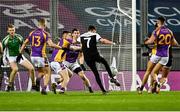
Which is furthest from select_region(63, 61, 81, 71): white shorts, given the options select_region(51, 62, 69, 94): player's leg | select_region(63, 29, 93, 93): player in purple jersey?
select_region(51, 62, 69, 94): player's leg

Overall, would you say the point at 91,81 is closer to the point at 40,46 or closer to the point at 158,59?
the point at 40,46

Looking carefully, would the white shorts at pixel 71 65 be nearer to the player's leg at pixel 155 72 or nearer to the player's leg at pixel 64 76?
the player's leg at pixel 64 76

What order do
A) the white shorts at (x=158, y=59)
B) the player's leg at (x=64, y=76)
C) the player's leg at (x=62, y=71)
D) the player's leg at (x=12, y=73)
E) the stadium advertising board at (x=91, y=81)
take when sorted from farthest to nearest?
the stadium advertising board at (x=91, y=81), the player's leg at (x=12, y=73), the player's leg at (x=62, y=71), the player's leg at (x=64, y=76), the white shorts at (x=158, y=59)

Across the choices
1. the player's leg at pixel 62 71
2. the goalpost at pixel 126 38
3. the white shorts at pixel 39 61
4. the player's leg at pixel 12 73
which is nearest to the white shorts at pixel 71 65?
the player's leg at pixel 62 71

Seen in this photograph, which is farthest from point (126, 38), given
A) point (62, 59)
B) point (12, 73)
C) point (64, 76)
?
point (12, 73)

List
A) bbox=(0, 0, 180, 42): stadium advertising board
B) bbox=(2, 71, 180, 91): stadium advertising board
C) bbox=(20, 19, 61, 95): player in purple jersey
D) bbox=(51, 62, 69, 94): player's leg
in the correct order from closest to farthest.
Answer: bbox=(20, 19, 61, 95): player in purple jersey → bbox=(51, 62, 69, 94): player's leg → bbox=(2, 71, 180, 91): stadium advertising board → bbox=(0, 0, 180, 42): stadium advertising board

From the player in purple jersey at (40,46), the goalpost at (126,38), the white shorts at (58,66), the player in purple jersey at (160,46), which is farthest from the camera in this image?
the goalpost at (126,38)

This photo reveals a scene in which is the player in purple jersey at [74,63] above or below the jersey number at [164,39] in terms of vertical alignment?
below

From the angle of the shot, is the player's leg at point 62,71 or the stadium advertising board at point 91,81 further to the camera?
the stadium advertising board at point 91,81

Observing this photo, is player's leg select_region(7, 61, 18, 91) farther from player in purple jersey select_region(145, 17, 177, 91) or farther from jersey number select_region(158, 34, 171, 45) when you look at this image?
jersey number select_region(158, 34, 171, 45)

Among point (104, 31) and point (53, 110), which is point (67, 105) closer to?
point (53, 110)

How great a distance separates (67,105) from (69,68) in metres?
6.72

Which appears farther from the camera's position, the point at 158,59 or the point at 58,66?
the point at 58,66

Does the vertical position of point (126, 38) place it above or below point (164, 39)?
below
